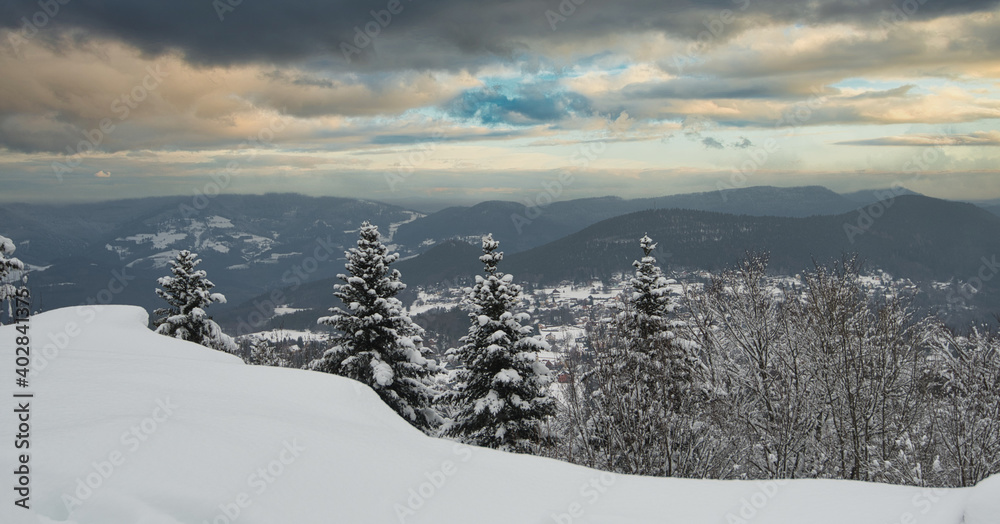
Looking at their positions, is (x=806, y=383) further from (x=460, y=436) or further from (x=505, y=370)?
(x=460, y=436)

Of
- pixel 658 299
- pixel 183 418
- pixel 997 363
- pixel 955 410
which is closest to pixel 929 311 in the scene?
pixel 997 363

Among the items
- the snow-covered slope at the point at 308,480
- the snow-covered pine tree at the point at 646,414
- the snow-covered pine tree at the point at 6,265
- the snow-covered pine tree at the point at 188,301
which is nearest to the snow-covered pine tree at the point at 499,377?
the snow-covered pine tree at the point at 646,414

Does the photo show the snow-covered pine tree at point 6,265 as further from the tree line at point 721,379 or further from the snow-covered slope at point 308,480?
the snow-covered slope at point 308,480

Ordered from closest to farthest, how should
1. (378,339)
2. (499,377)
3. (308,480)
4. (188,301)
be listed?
(308,480), (499,377), (378,339), (188,301)

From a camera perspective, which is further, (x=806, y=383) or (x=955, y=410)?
(x=806, y=383)

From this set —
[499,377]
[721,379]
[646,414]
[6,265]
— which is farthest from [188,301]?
[721,379]

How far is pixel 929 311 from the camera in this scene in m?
16.5

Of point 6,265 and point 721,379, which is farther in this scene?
point 6,265

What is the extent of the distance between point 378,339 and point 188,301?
9765 mm

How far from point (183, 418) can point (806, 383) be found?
1507cm

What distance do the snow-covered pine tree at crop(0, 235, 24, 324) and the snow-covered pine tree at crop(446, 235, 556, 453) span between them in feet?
60.1

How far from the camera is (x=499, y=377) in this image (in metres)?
16.5

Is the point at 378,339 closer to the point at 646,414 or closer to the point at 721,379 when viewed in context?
the point at 646,414

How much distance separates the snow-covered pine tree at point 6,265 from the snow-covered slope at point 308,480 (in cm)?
1800
